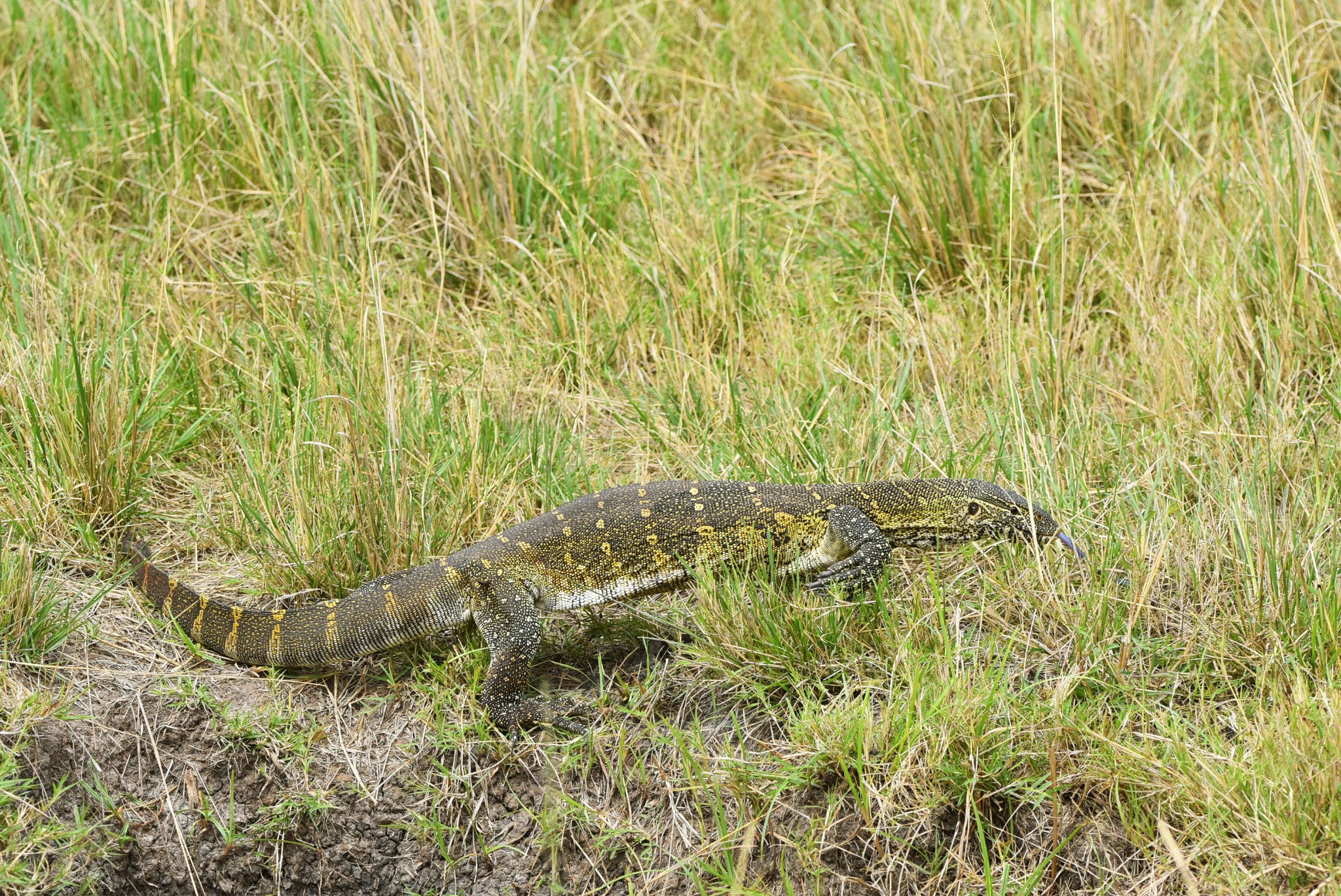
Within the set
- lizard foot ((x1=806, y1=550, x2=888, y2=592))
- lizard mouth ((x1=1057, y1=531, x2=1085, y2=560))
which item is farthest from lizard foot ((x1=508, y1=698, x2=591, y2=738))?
lizard mouth ((x1=1057, y1=531, x2=1085, y2=560))

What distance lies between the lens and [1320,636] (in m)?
3.75

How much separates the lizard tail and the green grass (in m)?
0.21

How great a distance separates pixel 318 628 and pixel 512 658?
0.69 metres

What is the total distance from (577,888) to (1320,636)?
241 cm

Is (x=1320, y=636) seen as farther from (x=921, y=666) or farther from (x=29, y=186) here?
(x=29, y=186)

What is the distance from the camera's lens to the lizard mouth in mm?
4207

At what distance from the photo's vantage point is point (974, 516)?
4359mm

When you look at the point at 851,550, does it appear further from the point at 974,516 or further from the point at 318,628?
the point at 318,628

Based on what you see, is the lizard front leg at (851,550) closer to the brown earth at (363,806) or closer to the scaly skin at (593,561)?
the scaly skin at (593,561)

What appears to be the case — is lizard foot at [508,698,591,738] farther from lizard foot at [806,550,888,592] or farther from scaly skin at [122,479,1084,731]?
lizard foot at [806,550,888,592]

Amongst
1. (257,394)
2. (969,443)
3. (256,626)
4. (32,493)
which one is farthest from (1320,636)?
(32,493)

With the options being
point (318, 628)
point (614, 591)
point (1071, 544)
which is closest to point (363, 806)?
point (318, 628)

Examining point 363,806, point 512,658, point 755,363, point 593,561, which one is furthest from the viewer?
point 755,363

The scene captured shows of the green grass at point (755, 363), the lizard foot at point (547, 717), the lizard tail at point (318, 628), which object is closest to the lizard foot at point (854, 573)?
the green grass at point (755, 363)
